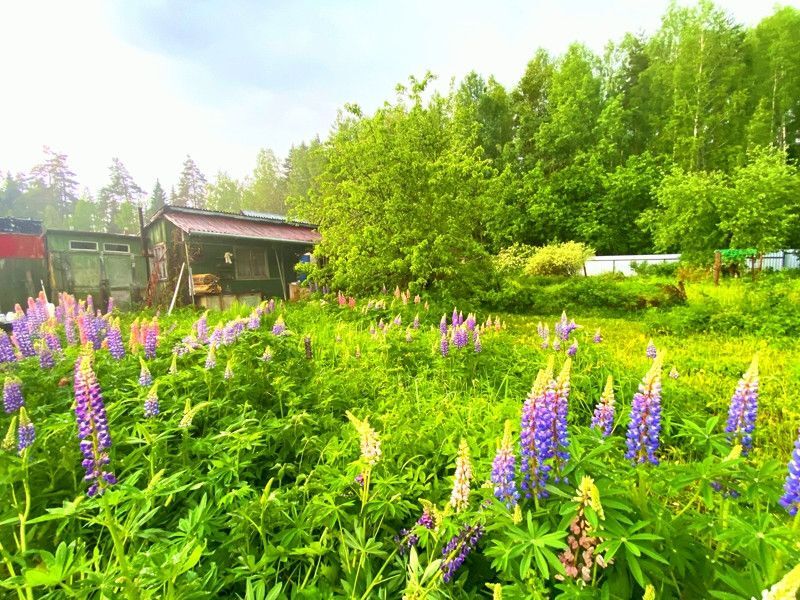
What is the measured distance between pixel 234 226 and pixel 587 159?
74.2 feet

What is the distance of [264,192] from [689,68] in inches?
1658

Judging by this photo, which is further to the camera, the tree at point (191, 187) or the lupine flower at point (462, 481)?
the tree at point (191, 187)

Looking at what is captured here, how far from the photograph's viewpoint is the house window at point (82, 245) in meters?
14.5

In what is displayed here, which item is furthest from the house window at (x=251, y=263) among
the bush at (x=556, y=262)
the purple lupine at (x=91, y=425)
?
the purple lupine at (x=91, y=425)

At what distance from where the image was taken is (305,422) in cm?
293

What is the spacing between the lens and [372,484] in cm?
215

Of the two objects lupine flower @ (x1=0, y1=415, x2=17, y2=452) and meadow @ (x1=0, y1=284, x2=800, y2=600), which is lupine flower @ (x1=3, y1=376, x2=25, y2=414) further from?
lupine flower @ (x1=0, y1=415, x2=17, y2=452)

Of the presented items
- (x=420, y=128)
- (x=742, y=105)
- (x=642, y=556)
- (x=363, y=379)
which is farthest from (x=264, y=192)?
(x=642, y=556)

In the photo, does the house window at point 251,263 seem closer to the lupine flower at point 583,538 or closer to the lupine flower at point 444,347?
the lupine flower at point 444,347

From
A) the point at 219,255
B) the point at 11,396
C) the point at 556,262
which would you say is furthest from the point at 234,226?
the point at 556,262

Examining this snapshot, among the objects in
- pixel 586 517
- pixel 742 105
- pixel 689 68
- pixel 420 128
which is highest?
pixel 689 68

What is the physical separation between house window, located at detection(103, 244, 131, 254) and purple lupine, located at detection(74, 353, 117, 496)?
17.2 metres

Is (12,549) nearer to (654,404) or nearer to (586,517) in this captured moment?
(586,517)

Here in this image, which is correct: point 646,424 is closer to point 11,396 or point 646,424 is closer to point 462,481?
point 462,481
